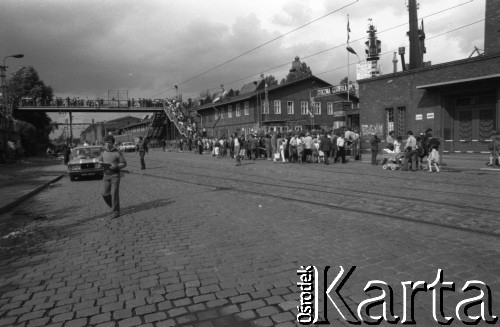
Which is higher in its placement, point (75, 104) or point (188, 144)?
point (75, 104)

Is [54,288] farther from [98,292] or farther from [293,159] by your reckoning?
[293,159]

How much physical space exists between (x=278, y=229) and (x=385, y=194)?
4.68 metres

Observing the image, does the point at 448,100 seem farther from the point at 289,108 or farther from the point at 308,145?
the point at 289,108

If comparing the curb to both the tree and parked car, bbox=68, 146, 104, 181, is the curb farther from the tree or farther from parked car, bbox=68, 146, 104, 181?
the tree

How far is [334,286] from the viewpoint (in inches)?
174

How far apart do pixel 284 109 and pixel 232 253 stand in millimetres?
42703

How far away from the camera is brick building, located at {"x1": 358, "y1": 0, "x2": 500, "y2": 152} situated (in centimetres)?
2098

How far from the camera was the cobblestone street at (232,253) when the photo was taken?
397 centimetres

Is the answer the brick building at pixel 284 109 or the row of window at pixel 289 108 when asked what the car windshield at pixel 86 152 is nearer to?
the brick building at pixel 284 109

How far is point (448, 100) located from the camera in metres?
23.0

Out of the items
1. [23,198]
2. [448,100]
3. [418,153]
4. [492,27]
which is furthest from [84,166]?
[492,27]

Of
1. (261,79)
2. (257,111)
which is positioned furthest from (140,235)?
(261,79)

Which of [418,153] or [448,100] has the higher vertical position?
[448,100]

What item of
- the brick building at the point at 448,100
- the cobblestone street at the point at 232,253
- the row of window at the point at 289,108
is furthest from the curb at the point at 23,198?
the row of window at the point at 289,108
